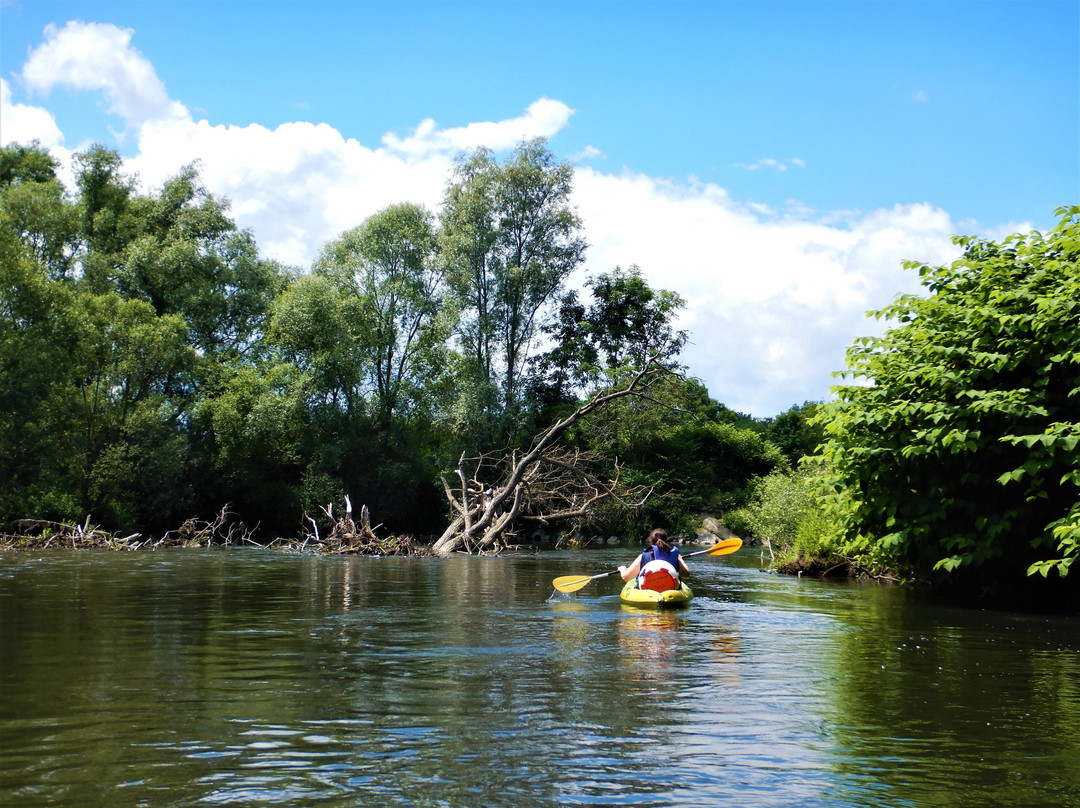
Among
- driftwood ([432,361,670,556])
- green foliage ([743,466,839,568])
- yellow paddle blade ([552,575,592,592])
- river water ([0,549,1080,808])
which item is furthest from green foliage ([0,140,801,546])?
river water ([0,549,1080,808])

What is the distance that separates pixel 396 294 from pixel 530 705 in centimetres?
3506

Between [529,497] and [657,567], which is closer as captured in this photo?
[657,567]

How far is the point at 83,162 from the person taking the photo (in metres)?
40.3

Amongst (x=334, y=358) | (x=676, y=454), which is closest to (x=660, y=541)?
(x=334, y=358)

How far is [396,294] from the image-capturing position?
132 feet

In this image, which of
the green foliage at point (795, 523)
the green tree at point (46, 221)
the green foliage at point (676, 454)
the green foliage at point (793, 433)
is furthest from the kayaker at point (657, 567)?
the green foliage at point (793, 433)

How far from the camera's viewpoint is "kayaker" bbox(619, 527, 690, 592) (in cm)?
1327

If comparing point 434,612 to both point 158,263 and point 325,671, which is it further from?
point 158,263

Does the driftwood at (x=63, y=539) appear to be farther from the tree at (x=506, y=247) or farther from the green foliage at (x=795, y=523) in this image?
the green foliage at (x=795, y=523)

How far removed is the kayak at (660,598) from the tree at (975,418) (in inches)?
106

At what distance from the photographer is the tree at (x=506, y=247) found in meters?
38.8

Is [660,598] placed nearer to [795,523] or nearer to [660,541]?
[660,541]

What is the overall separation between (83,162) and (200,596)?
3333 cm

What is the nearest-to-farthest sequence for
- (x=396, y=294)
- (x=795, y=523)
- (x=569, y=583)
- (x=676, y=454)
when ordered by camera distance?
(x=569, y=583)
(x=795, y=523)
(x=396, y=294)
(x=676, y=454)
